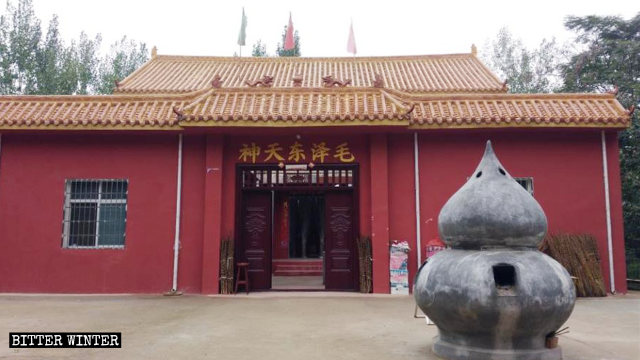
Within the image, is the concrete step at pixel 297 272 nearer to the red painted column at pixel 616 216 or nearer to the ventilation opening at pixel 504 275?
the red painted column at pixel 616 216

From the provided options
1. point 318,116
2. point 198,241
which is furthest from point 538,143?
point 198,241

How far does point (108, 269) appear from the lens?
8547 millimetres

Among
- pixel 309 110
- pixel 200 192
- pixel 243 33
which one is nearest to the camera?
pixel 309 110

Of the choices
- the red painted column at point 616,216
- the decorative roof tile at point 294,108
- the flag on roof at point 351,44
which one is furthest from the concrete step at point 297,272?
the flag on roof at point 351,44

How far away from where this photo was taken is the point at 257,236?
352 inches

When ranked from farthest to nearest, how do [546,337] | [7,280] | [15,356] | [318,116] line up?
[7,280], [318,116], [15,356], [546,337]

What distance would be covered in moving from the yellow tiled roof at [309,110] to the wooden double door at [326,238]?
5.18 feet

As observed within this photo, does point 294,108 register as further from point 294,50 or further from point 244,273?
point 294,50

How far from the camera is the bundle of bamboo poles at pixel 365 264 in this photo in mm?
8391

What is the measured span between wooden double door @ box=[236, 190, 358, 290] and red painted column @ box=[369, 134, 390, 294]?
0.52 metres

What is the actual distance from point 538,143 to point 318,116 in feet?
13.5

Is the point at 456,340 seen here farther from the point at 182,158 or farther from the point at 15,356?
the point at 182,158

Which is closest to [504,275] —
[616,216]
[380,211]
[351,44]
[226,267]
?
[380,211]

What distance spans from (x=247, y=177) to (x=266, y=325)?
3.86 m
